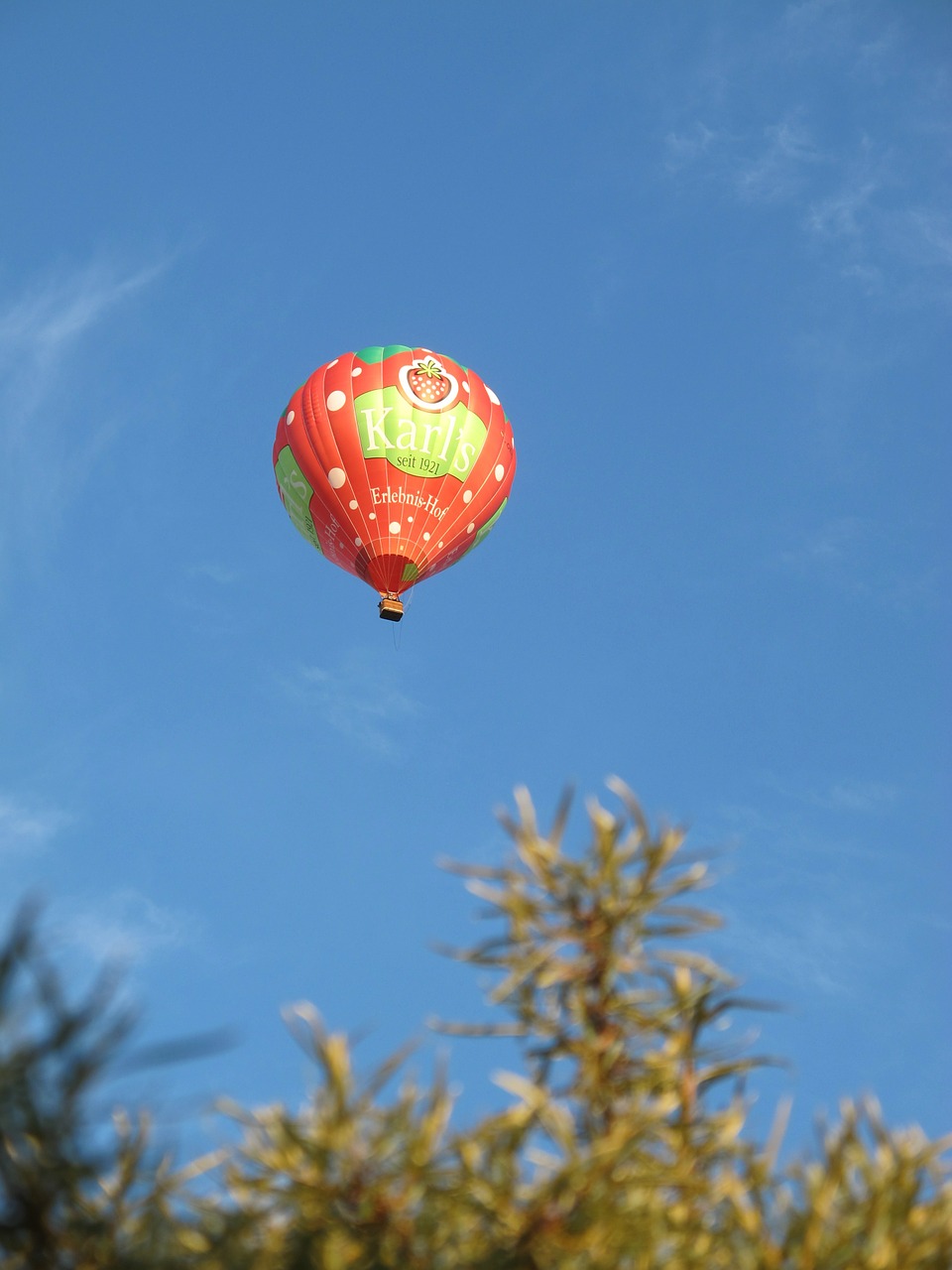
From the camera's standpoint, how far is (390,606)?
32844 mm

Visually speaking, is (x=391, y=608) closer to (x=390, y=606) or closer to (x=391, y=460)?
(x=390, y=606)

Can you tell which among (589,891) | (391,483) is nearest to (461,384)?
(391,483)

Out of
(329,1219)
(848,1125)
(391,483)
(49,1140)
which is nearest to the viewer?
(49,1140)

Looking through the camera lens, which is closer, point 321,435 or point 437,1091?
point 437,1091

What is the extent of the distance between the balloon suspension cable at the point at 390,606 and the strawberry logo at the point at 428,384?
4.43 meters

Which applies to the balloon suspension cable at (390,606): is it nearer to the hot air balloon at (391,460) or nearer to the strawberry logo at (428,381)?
the hot air balloon at (391,460)

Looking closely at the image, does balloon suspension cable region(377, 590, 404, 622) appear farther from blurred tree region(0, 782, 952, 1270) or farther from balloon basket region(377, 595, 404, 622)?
blurred tree region(0, 782, 952, 1270)

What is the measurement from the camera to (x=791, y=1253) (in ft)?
18.9

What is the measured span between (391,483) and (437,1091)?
26.5 m

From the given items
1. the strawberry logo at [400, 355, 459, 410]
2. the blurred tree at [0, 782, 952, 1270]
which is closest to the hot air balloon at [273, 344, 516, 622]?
the strawberry logo at [400, 355, 459, 410]

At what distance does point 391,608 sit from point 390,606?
0.06 meters

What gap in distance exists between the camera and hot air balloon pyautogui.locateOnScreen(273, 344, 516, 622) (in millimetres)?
31672

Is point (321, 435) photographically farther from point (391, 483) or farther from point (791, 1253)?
point (791, 1253)

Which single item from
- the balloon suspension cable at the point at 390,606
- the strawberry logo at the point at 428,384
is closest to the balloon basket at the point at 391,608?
the balloon suspension cable at the point at 390,606
